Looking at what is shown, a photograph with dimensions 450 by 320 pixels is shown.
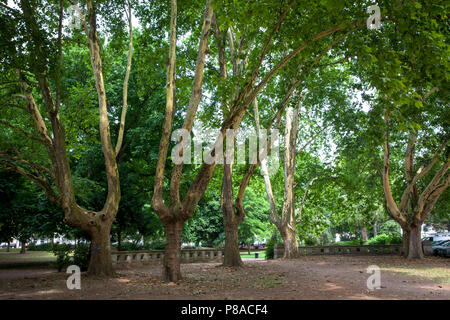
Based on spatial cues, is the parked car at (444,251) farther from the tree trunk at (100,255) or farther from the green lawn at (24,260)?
the green lawn at (24,260)

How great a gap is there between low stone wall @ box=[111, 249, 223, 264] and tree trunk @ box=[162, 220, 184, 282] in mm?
6021

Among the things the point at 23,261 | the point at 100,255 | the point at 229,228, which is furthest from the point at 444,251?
the point at 23,261

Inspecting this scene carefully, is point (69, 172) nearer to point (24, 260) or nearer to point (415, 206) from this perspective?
point (415, 206)

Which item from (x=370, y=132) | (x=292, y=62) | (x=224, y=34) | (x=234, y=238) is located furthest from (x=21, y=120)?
(x=370, y=132)

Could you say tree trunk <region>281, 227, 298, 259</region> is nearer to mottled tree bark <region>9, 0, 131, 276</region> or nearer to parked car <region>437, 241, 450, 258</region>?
parked car <region>437, 241, 450, 258</region>

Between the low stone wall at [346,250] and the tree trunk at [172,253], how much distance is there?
13.4m

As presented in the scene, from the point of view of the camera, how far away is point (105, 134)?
11.3 m

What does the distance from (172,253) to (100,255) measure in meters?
2.80

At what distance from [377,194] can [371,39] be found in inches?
664

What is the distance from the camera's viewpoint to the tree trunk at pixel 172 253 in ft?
33.1

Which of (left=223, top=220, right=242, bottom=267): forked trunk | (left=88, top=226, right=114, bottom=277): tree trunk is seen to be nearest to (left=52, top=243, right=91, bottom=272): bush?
(left=88, top=226, right=114, bottom=277): tree trunk

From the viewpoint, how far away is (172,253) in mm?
10164

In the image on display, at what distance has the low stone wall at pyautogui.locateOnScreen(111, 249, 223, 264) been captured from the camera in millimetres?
15766
